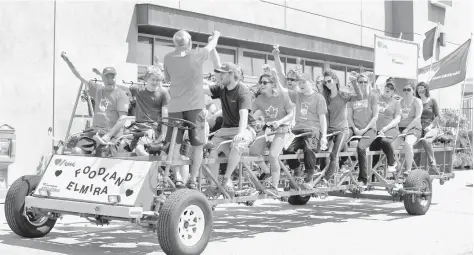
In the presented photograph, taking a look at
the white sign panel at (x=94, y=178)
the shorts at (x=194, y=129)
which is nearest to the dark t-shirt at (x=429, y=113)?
the shorts at (x=194, y=129)

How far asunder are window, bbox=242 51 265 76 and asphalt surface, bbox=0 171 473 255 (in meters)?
6.41

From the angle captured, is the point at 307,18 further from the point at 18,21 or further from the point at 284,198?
the point at 284,198

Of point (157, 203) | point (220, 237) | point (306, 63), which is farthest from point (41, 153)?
point (306, 63)

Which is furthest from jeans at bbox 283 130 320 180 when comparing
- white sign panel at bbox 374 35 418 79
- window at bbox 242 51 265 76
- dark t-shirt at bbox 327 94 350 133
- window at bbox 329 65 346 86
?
window at bbox 329 65 346 86

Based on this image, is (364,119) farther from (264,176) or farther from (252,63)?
(252,63)

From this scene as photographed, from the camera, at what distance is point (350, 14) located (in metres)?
20.6

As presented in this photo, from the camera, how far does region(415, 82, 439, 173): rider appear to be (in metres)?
11.2

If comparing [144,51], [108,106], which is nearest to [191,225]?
[108,106]

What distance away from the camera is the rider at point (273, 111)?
331 inches

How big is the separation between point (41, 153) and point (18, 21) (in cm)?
256

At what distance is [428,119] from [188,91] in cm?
588

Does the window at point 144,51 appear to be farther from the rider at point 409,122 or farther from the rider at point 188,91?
the rider at point 188,91

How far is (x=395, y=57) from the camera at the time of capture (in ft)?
48.4

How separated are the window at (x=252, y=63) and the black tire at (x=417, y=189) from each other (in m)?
7.68
